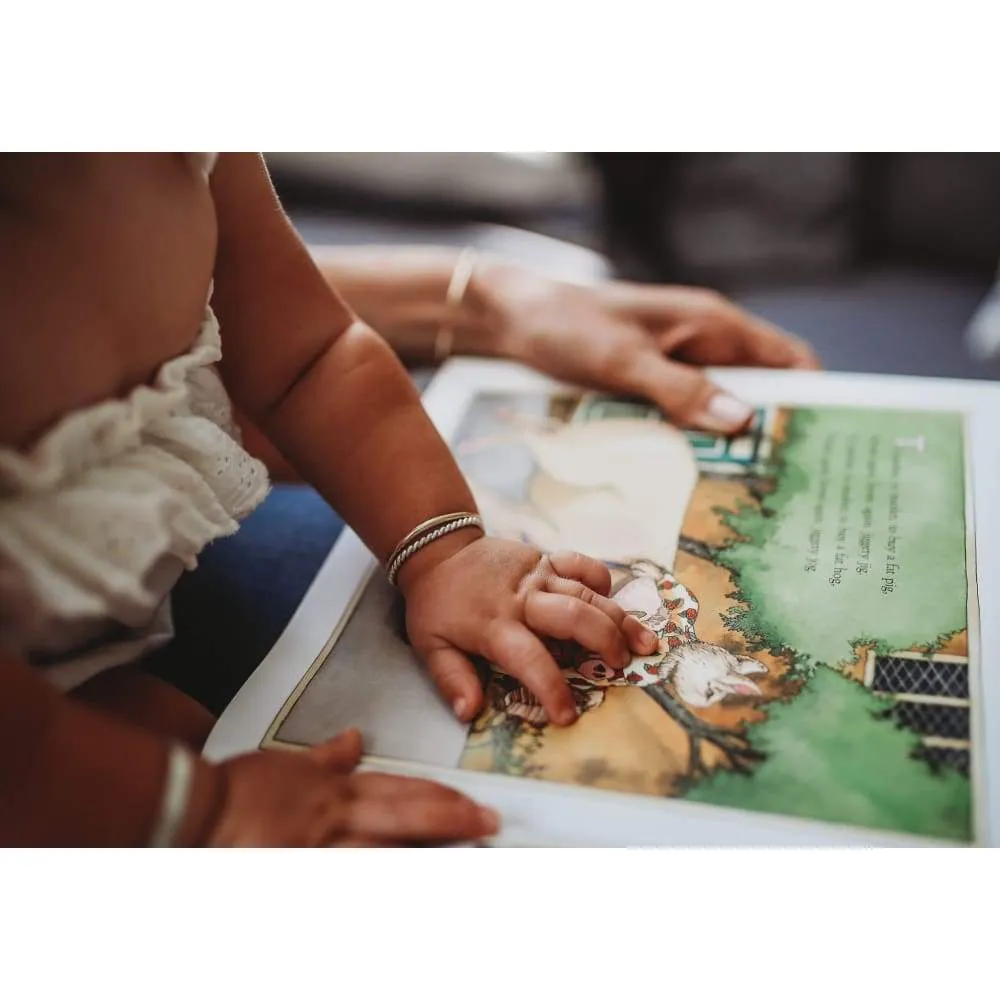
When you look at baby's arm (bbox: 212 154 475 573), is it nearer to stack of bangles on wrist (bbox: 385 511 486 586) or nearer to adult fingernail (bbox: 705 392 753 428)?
stack of bangles on wrist (bbox: 385 511 486 586)

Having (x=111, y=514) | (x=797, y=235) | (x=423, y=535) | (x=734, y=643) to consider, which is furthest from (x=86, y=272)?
(x=797, y=235)

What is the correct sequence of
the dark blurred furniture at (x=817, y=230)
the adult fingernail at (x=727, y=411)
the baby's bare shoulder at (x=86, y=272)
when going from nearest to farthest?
the baby's bare shoulder at (x=86, y=272), the adult fingernail at (x=727, y=411), the dark blurred furniture at (x=817, y=230)

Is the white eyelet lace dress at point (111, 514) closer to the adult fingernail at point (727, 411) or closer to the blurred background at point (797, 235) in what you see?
the adult fingernail at point (727, 411)

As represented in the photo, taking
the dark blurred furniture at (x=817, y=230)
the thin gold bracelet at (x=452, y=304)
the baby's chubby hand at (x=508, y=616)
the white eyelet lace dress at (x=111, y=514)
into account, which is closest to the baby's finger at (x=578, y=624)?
the baby's chubby hand at (x=508, y=616)

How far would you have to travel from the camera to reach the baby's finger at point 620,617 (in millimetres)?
483

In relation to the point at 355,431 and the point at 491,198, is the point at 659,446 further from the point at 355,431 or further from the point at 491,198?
the point at 491,198

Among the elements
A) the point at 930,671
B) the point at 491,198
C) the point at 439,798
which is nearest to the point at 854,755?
the point at 930,671

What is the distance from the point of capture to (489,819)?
1.37 feet

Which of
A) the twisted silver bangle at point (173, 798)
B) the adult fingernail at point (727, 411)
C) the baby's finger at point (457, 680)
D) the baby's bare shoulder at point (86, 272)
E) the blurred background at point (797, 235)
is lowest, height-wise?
the twisted silver bangle at point (173, 798)

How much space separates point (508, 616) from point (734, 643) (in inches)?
4.2

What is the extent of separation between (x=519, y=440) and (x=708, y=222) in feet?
1.21

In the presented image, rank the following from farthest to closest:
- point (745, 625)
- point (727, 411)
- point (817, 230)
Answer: point (817, 230) < point (727, 411) < point (745, 625)

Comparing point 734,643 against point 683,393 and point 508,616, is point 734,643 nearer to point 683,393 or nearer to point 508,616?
point 508,616

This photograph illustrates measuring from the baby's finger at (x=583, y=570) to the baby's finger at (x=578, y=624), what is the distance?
0.09 ft
